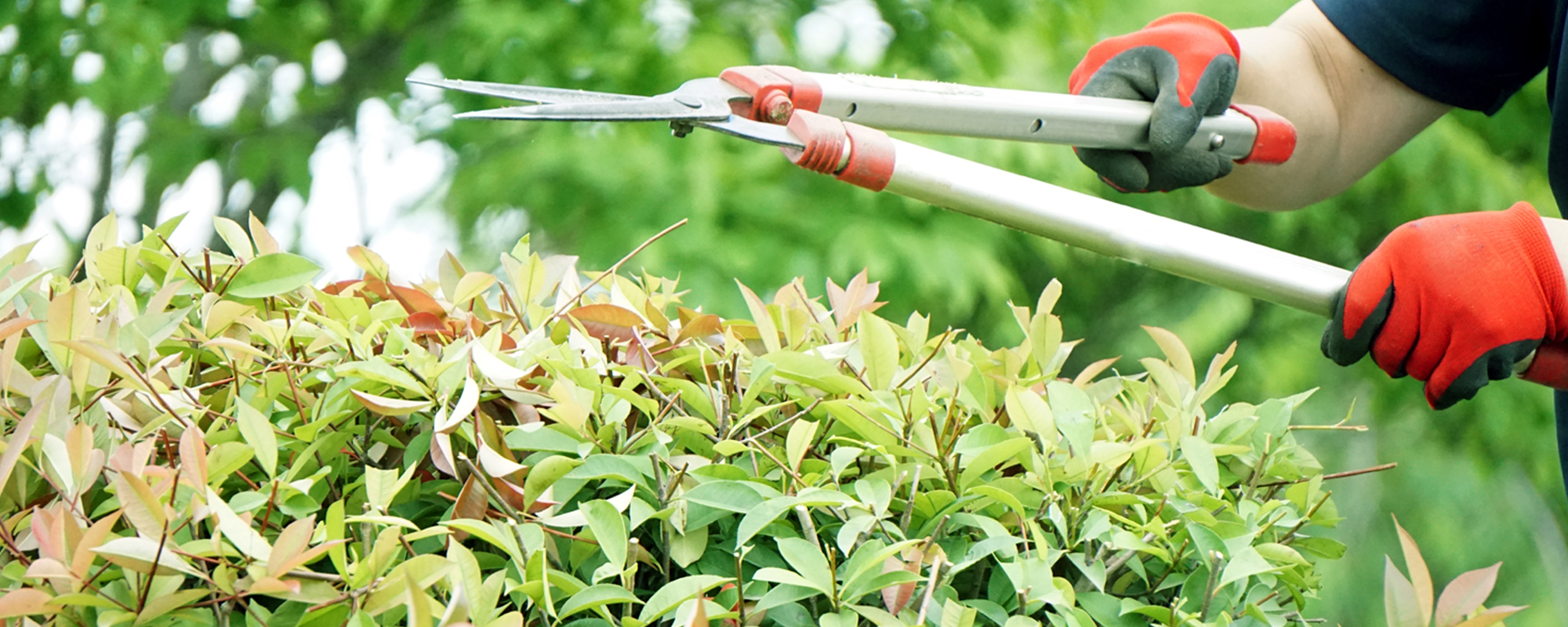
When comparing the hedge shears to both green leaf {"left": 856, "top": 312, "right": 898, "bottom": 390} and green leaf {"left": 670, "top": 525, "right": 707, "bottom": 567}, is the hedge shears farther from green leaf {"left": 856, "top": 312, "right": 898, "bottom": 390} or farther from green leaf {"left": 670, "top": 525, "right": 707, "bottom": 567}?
green leaf {"left": 670, "top": 525, "right": 707, "bottom": 567}

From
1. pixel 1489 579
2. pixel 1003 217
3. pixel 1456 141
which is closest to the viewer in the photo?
pixel 1489 579

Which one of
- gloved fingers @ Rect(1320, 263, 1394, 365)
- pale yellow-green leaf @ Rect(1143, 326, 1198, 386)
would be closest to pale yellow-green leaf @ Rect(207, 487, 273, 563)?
pale yellow-green leaf @ Rect(1143, 326, 1198, 386)

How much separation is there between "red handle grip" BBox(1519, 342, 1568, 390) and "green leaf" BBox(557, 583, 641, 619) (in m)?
1.20

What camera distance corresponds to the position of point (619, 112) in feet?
3.85

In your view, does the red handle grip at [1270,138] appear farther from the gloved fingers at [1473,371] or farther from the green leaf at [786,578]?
the green leaf at [786,578]

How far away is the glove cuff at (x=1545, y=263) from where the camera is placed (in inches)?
51.1

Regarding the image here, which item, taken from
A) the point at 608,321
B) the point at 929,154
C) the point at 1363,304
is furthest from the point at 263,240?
the point at 1363,304

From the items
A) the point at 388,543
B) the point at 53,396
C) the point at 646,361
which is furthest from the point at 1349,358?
the point at 53,396

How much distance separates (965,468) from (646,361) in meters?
0.26

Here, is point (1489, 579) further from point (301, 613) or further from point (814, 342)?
point (301, 613)

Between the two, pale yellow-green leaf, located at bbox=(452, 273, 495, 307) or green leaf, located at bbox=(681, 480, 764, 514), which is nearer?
green leaf, located at bbox=(681, 480, 764, 514)

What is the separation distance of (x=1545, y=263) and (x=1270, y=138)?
0.55 m

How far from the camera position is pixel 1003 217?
1.18 meters

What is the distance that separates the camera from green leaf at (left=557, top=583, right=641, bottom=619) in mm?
689
